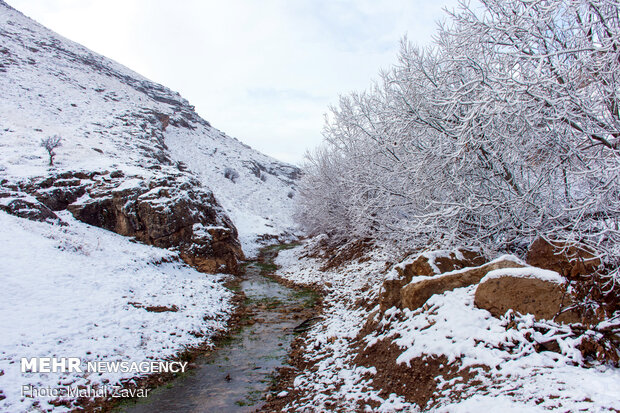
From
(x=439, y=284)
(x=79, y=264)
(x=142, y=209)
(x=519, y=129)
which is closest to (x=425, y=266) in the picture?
(x=439, y=284)

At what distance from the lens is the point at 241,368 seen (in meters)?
7.61

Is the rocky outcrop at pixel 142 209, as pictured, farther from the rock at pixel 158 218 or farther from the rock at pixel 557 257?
the rock at pixel 557 257

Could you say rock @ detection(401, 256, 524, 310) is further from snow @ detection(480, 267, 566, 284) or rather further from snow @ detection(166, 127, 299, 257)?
snow @ detection(166, 127, 299, 257)

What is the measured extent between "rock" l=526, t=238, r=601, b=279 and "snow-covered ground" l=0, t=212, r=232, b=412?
8.78 meters

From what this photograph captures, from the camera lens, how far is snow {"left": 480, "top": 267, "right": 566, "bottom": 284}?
14.8ft

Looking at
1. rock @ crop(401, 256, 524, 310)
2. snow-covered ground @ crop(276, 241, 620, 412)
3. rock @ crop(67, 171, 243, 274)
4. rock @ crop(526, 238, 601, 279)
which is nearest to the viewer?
snow-covered ground @ crop(276, 241, 620, 412)

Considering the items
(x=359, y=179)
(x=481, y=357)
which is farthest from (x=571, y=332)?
(x=359, y=179)

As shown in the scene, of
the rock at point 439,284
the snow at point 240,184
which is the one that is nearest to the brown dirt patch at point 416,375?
the rock at point 439,284

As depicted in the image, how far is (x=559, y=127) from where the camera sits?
14.8ft

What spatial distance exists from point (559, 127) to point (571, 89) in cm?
59

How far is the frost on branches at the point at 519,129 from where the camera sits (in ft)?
12.7

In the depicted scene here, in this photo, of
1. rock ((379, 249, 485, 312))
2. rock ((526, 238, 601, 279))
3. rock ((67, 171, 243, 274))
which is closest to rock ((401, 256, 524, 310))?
rock ((379, 249, 485, 312))

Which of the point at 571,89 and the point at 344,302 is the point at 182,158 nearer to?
the point at 344,302

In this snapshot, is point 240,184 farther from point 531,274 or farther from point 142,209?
point 531,274
